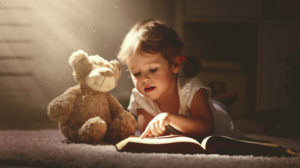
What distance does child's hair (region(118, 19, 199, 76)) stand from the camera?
98cm

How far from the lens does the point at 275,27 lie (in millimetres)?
1967

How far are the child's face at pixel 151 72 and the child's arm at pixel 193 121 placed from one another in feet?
0.34

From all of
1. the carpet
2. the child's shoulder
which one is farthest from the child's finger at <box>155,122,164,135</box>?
the child's shoulder

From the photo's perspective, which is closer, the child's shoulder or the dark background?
the child's shoulder

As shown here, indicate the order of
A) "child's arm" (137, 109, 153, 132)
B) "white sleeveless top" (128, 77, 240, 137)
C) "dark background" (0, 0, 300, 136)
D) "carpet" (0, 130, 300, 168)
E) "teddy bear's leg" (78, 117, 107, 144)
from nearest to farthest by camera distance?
"carpet" (0, 130, 300, 168) < "teddy bear's leg" (78, 117, 107, 144) < "white sleeveless top" (128, 77, 240, 137) < "child's arm" (137, 109, 153, 132) < "dark background" (0, 0, 300, 136)

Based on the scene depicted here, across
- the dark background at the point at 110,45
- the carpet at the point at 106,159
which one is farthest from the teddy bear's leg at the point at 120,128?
the dark background at the point at 110,45

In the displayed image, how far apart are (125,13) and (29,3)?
42 cm

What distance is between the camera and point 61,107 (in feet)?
3.09

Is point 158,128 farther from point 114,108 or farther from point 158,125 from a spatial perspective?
point 114,108

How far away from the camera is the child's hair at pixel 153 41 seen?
3.21ft

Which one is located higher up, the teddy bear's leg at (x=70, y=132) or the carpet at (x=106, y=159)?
the carpet at (x=106, y=159)

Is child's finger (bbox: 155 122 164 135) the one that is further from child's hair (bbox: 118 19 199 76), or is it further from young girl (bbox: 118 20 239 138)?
child's hair (bbox: 118 19 199 76)

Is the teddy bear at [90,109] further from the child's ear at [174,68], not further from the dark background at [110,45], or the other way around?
the dark background at [110,45]

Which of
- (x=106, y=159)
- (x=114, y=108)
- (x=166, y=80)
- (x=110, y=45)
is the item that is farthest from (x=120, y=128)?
(x=110, y=45)
